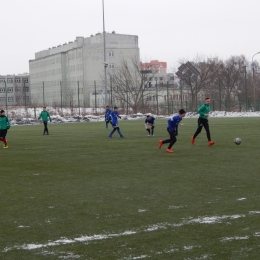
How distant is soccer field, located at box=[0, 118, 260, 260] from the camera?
22.9 feet

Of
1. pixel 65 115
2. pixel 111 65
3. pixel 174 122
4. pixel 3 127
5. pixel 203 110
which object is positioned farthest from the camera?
pixel 111 65

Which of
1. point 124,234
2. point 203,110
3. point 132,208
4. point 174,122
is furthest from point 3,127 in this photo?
point 124,234

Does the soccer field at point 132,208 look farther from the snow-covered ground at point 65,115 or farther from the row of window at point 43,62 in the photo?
the row of window at point 43,62

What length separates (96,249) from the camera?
6961 mm

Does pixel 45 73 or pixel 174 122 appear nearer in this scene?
pixel 174 122

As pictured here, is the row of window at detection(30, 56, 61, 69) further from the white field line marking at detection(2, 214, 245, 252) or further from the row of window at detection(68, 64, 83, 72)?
the white field line marking at detection(2, 214, 245, 252)

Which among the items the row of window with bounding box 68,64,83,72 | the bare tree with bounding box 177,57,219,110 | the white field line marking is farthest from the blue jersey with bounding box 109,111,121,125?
the row of window with bounding box 68,64,83,72

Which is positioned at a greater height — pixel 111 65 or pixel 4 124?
pixel 111 65

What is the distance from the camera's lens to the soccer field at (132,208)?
22.9ft

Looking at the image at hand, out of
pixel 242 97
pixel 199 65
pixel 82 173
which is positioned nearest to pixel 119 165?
pixel 82 173

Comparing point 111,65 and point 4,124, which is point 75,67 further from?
point 4,124

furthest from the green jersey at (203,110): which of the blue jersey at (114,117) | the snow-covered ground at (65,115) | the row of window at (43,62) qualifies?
the row of window at (43,62)

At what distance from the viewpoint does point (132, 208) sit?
953 centimetres

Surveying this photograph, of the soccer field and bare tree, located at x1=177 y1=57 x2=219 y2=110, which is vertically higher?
bare tree, located at x1=177 y1=57 x2=219 y2=110
